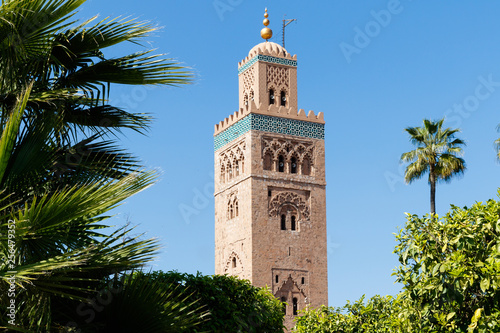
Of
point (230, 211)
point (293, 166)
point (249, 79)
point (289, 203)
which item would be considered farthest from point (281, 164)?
point (249, 79)

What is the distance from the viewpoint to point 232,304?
12.4 metres

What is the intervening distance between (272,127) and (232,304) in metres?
21.2

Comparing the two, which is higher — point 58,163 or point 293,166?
point 293,166

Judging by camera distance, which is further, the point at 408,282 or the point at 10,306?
the point at 408,282

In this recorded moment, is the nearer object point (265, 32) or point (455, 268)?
point (455, 268)

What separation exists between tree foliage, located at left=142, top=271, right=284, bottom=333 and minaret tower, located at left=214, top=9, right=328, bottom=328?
17702mm

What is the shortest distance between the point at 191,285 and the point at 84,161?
657cm

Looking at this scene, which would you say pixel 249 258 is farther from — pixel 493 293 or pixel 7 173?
pixel 7 173

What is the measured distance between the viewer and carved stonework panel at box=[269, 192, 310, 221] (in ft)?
107

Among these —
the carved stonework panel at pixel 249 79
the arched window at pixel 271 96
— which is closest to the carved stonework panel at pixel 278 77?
the arched window at pixel 271 96

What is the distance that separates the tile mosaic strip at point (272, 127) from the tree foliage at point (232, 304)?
1953cm

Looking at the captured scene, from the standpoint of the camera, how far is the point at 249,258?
3145 centimetres

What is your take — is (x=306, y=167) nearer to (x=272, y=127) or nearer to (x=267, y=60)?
(x=272, y=127)

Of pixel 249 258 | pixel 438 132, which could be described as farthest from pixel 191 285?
pixel 249 258
